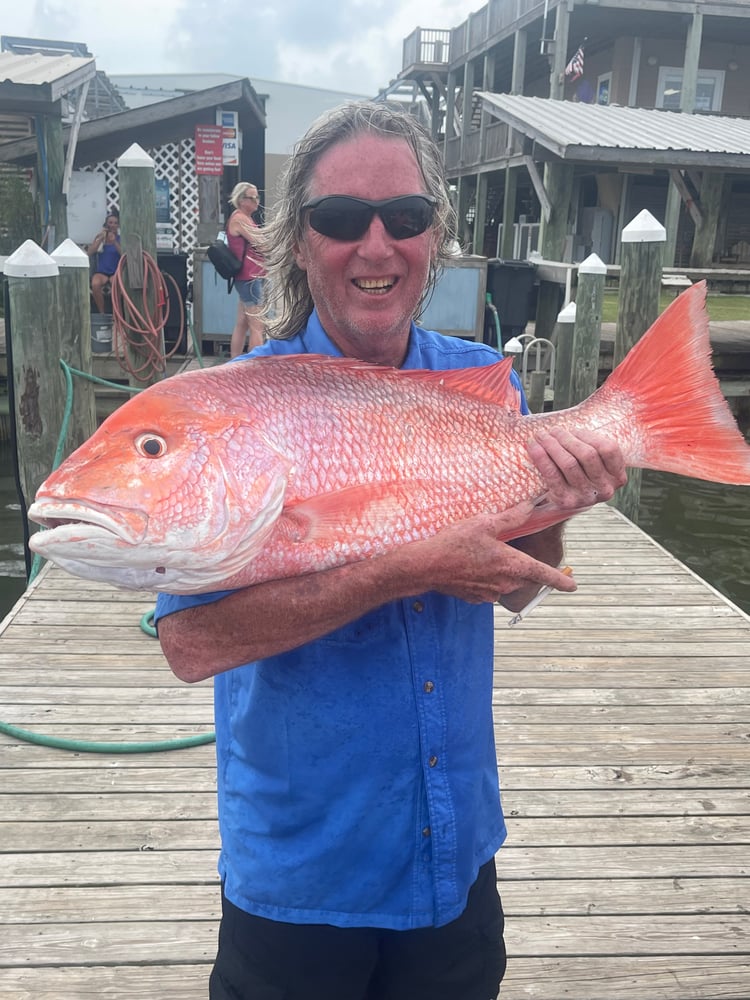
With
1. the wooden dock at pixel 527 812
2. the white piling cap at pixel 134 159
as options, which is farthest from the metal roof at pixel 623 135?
the wooden dock at pixel 527 812

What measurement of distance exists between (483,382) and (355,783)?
2.58 feet

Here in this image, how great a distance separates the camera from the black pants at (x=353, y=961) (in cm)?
151

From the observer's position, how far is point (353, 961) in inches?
60.2

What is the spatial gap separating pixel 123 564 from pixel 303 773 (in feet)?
1.71

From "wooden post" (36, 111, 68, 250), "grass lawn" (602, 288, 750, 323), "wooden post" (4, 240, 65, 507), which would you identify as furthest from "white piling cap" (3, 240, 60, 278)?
"grass lawn" (602, 288, 750, 323)

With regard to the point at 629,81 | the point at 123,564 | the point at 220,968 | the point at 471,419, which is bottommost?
the point at 220,968

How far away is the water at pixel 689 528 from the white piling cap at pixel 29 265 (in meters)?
3.36

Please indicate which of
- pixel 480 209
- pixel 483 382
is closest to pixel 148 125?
pixel 480 209

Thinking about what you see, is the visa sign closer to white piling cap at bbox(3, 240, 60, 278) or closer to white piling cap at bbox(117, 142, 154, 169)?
white piling cap at bbox(117, 142, 154, 169)

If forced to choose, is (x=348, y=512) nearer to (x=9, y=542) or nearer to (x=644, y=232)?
(x=644, y=232)

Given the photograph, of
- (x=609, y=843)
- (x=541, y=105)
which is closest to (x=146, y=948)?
(x=609, y=843)

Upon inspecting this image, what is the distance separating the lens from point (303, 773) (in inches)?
59.5

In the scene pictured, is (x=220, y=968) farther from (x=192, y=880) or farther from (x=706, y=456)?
(x=706, y=456)

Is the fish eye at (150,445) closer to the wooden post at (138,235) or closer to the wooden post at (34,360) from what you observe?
the wooden post at (34,360)
